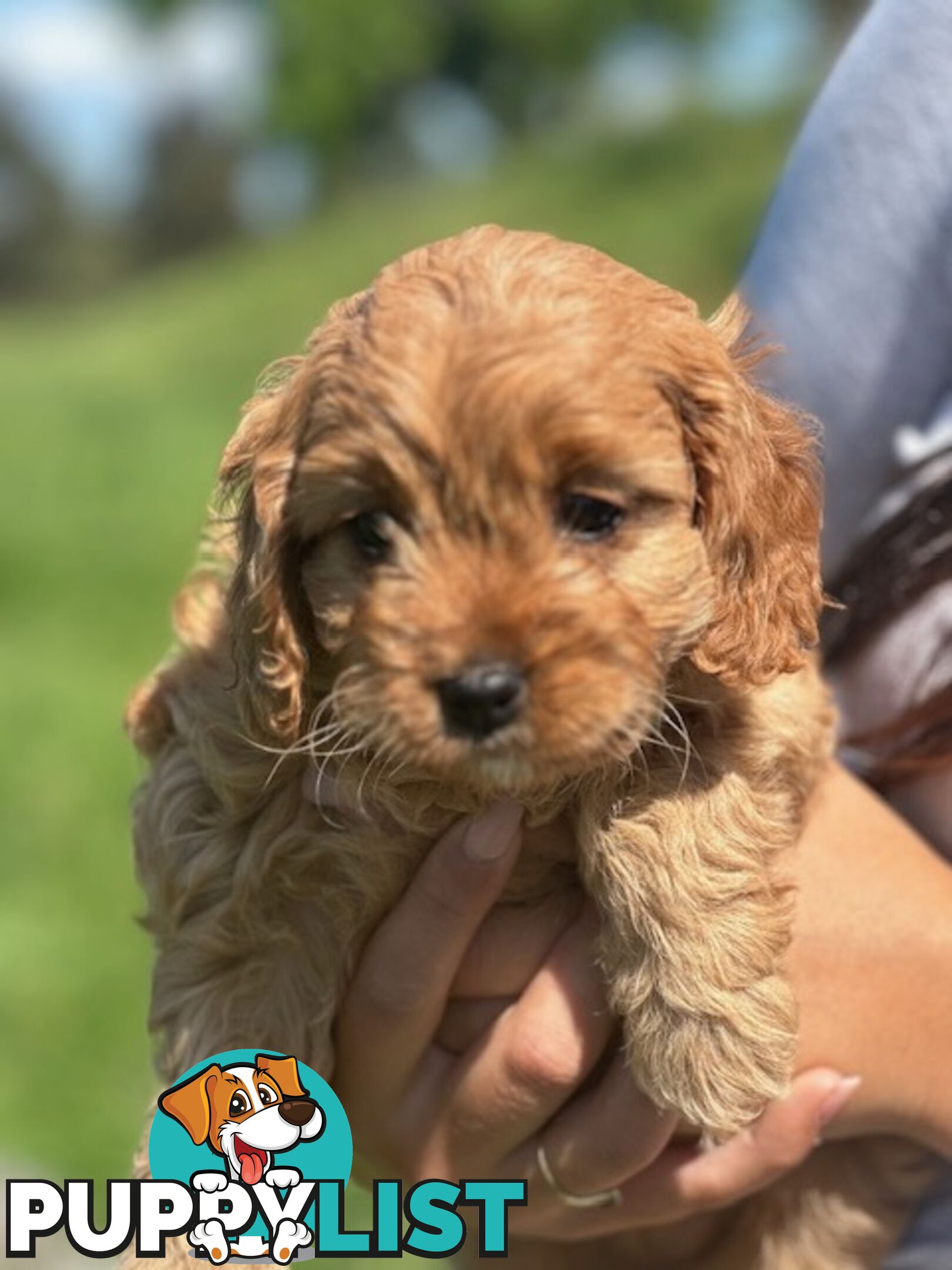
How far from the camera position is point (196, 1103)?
2768 millimetres

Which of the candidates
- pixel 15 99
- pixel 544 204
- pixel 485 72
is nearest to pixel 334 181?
pixel 485 72

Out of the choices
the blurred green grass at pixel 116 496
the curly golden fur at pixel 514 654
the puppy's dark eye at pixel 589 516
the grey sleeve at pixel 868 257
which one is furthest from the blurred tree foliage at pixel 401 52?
the puppy's dark eye at pixel 589 516

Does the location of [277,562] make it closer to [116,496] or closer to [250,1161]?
[250,1161]

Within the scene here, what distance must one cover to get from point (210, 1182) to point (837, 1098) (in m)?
1.11

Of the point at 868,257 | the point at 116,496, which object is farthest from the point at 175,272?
the point at 868,257

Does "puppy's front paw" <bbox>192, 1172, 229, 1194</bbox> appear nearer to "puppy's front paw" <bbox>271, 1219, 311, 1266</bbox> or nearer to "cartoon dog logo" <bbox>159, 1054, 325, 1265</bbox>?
"cartoon dog logo" <bbox>159, 1054, 325, 1265</bbox>

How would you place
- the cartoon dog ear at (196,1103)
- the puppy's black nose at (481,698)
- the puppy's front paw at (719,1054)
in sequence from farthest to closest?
the cartoon dog ear at (196,1103)
the puppy's front paw at (719,1054)
the puppy's black nose at (481,698)

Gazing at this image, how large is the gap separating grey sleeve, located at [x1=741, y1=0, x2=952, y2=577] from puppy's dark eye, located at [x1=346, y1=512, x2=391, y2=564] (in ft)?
3.80

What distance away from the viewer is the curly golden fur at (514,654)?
2.32 meters

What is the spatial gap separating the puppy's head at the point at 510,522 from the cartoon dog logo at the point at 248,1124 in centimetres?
62

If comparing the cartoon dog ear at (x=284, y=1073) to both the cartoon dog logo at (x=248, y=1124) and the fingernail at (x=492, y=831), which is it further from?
the fingernail at (x=492, y=831)

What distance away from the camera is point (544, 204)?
31.5 m

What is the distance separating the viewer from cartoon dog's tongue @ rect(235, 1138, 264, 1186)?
2674mm

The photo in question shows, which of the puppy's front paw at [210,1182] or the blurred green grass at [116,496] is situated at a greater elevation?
the blurred green grass at [116,496]
